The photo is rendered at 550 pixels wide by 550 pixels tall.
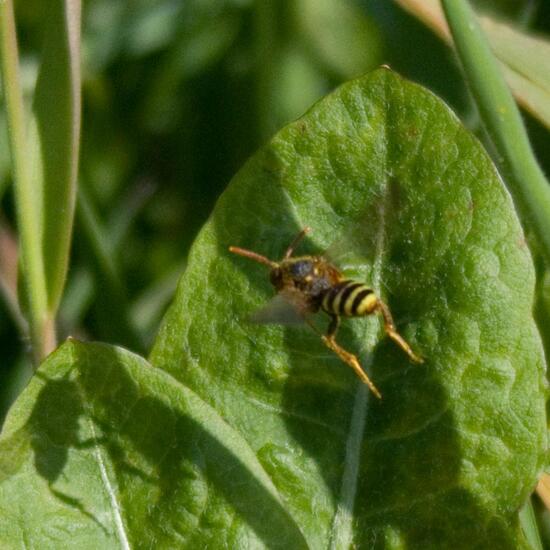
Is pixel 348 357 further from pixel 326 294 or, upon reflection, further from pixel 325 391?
pixel 326 294

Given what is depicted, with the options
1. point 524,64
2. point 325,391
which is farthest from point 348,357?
point 524,64

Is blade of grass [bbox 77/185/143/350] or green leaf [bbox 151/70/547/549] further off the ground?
green leaf [bbox 151/70/547/549]

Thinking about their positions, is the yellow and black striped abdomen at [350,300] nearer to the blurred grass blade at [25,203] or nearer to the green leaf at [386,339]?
the green leaf at [386,339]

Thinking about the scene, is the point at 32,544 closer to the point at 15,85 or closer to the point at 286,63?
the point at 15,85

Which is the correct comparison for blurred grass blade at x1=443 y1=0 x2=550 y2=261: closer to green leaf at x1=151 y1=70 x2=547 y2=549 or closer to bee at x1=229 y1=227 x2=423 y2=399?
green leaf at x1=151 y1=70 x2=547 y2=549

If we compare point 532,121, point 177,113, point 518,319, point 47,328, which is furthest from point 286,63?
point 518,319


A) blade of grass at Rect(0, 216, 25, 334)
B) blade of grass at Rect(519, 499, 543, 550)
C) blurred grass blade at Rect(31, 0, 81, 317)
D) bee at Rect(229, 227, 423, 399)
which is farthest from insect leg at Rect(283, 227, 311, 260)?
blade of grass at Rect(0, 216, 25, 334)

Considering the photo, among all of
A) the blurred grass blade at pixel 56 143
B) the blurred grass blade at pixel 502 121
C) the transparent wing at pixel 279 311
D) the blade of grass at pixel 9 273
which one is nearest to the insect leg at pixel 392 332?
the transparent wing at pixel 279 311
